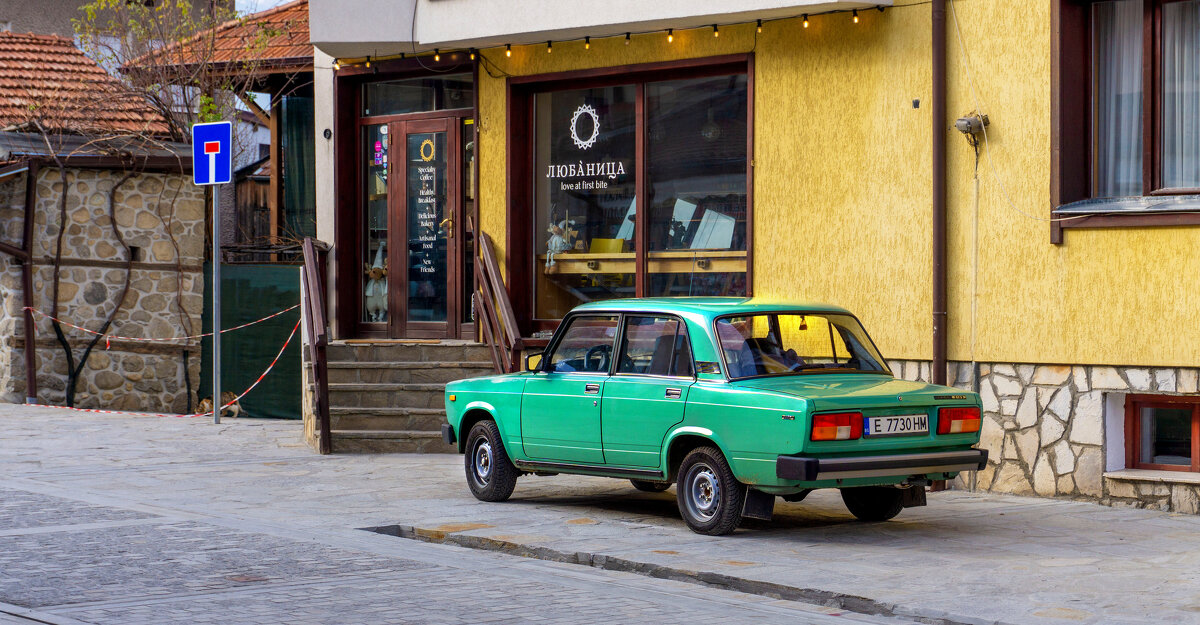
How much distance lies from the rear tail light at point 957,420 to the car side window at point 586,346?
2.34 metres

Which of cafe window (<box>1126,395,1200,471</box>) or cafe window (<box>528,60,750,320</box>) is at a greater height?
cafe window (<box>528,60,750,320</box>)

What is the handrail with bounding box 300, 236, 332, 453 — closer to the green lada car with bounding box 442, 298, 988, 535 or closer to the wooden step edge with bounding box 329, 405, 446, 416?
the wooden step edge with bounding box 329, 405, 446, 416

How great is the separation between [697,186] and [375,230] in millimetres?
4512

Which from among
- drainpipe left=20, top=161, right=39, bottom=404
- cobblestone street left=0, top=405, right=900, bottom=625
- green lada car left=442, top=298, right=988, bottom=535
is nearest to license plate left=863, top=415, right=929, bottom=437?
green lada car left=442, top=298, right=988, bottom=535

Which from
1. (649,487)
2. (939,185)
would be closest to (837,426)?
(649,487)

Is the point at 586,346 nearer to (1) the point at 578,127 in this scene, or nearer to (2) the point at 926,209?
(2) the point at 926,209

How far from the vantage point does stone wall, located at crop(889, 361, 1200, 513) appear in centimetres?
1088

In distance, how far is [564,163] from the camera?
1538 centimetres

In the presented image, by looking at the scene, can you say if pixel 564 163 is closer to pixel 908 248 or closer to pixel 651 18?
pixel 651 18

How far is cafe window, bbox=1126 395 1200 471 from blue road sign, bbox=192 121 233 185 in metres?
9.99

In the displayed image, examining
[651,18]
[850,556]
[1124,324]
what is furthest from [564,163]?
[850,556]

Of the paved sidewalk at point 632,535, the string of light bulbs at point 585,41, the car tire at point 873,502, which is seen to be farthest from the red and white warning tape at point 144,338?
the car tire at point 873,502

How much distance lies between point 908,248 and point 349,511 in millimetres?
5146

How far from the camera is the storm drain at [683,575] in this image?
7023 mm
